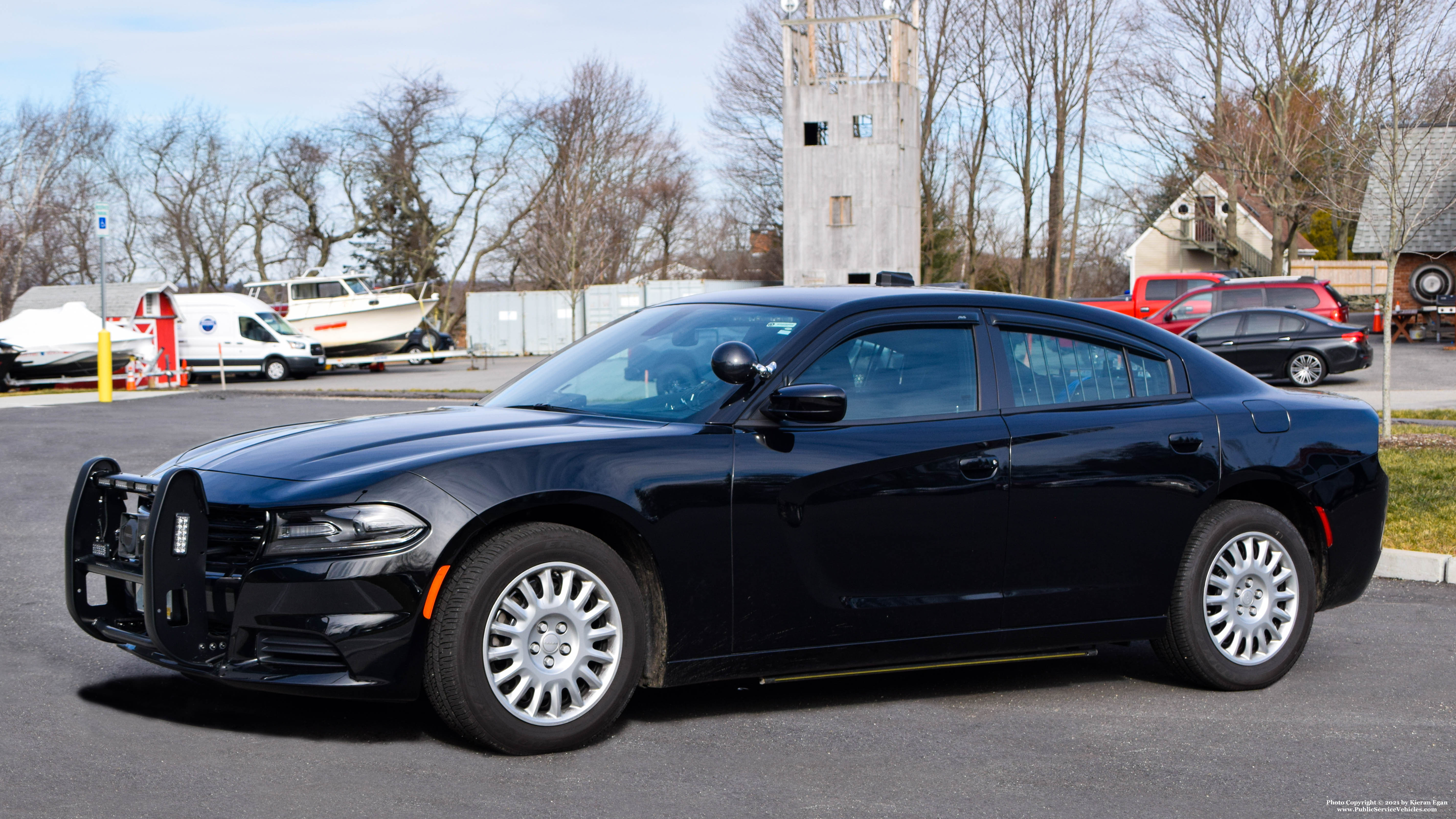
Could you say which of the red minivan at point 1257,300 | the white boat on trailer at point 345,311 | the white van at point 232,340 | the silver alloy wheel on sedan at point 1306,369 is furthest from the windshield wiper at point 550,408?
the white boat on trailer at point 345,311

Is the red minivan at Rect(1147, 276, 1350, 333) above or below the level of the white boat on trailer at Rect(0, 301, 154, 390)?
above

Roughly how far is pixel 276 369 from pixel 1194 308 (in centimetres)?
2267

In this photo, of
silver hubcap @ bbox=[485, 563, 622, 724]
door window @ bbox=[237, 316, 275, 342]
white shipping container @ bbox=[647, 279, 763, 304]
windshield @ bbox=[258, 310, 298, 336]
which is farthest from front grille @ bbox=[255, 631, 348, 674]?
white shipping container @ bbox=[647, 279, 763, 304]

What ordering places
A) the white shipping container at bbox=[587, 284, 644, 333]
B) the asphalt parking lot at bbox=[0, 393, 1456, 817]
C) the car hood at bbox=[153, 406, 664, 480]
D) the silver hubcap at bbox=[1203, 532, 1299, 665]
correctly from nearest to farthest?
the asphalt parking lot at bbox=[0, 393, 1456, 817]
the car hood at bbox=[153, 406, 664, 480]
the silver hubcap at bbox=[1203, 532, 1299, 665]
the white shipping container at bbox=[587, 284, 644, 333]

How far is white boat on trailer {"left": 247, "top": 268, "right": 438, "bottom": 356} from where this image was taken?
133ft

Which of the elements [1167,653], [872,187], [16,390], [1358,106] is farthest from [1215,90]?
[1167,653]

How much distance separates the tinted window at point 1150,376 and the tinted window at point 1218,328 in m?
20.7

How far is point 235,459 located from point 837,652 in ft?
7.08

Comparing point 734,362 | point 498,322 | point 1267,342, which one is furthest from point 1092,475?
point 498,322

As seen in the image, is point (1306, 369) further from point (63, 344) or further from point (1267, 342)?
point (63, 344)

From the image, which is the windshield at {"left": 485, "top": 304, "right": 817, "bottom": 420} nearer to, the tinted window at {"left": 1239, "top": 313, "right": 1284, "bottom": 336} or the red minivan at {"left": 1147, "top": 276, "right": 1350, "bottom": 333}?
the tinted window at {"left": 1239, "top": 313, "right": 1284, "bottom": 336}

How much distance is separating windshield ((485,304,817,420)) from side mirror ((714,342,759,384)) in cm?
14

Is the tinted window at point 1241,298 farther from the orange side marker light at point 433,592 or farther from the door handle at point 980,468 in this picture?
the orange side marker light at point 433,592

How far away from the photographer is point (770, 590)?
179 inches
